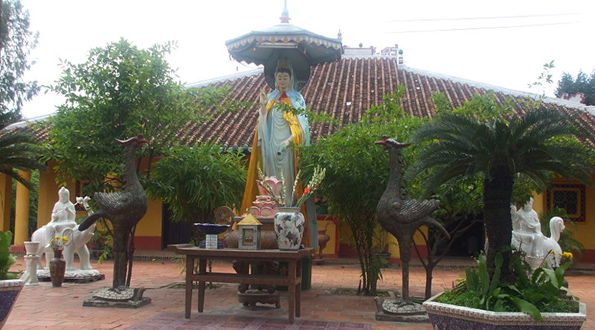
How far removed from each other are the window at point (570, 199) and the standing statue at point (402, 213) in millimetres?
9645

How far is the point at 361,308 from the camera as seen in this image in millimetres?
7078

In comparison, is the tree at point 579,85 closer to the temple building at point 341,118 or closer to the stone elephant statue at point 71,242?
the temple building at point 341,118

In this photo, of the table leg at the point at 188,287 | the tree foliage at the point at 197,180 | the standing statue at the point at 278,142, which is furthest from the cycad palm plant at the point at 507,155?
the tree foliage at the point at 197,180

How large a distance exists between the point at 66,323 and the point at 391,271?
8.27 metres

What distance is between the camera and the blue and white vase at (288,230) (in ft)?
19.8

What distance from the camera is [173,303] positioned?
23.9ft

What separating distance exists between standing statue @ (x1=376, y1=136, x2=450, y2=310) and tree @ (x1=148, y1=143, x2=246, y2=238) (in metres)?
3.01

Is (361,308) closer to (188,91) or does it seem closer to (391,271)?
(188,91)

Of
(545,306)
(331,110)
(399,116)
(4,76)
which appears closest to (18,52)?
(4,76)

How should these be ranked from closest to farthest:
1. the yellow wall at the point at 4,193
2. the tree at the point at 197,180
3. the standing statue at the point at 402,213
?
the standing statue at the point at 402,213 → the tree at the point at 197,180 → the yellow wall at the point at 4,193

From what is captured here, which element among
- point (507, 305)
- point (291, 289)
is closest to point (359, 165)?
point (291, 289)

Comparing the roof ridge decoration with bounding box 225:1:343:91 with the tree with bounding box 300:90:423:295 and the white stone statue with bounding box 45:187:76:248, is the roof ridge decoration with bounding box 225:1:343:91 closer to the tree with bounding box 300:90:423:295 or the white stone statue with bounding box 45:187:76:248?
the tree with bounding box 300:90:423:295

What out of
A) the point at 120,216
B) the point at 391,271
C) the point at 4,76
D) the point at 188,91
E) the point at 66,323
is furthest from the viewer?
the point at 4,76

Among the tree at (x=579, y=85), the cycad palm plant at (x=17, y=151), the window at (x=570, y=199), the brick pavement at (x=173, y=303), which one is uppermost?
the tree at (x=579, y=85)
